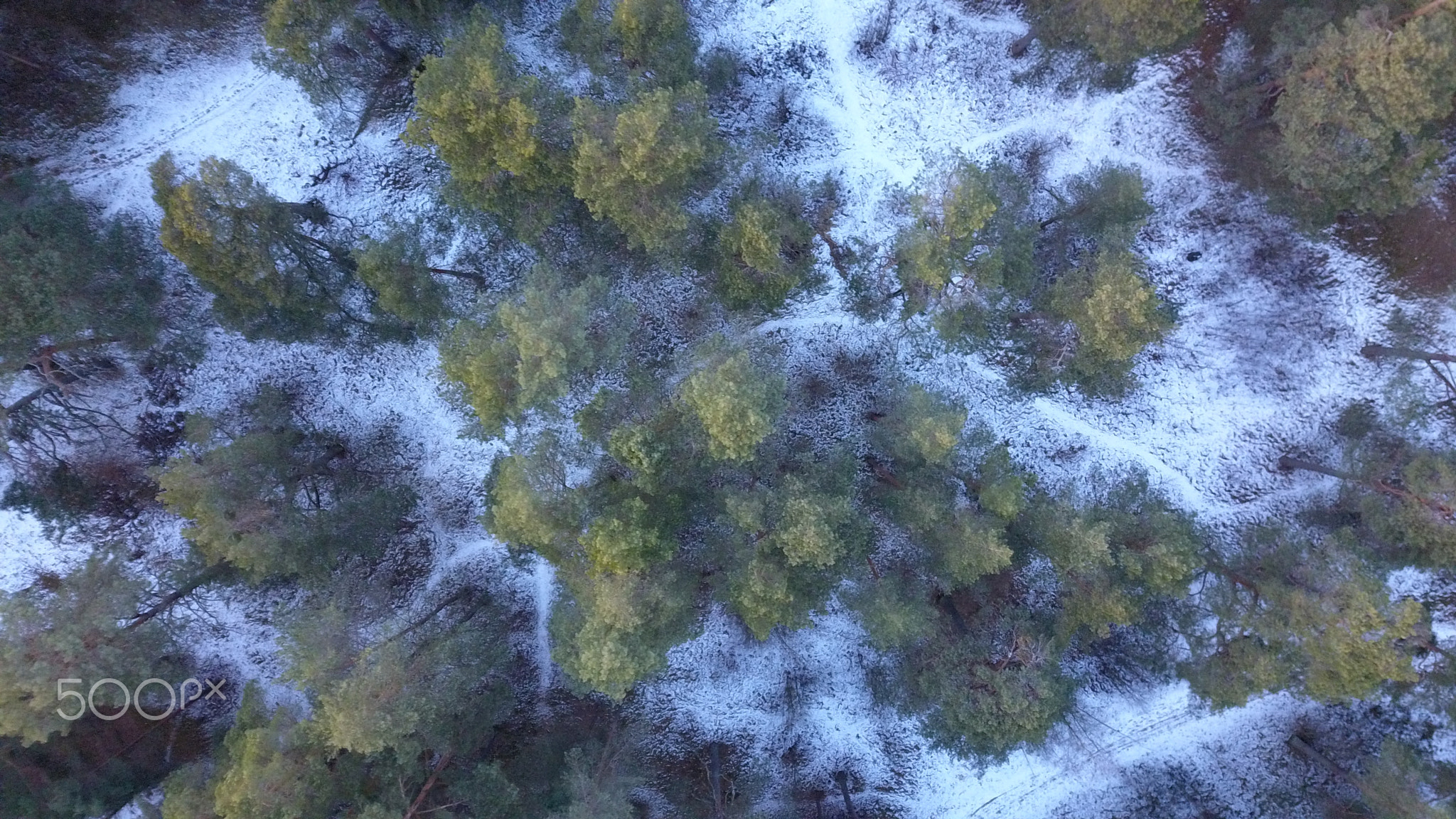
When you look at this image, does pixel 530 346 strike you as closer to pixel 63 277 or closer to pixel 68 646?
pixel 63 277

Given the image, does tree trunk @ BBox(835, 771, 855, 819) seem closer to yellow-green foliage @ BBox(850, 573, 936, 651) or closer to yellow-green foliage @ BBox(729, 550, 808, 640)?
yellow-green foliage @ BBox(850, 573, 936, 651)

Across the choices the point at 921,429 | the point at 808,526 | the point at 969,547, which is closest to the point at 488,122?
the point at 808,526

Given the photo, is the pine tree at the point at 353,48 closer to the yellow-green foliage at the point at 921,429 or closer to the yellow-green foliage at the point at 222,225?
the yellow-green foliage at the point at 222,225

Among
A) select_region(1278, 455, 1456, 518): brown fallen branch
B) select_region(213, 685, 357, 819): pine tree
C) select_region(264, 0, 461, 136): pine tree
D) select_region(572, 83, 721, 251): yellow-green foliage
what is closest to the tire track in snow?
select_region(264, 0, 461, 136): pine tree

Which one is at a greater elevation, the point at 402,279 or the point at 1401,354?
the point at 1401,354

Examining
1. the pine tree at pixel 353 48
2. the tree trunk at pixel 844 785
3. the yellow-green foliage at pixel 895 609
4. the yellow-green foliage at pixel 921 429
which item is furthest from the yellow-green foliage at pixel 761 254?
the tree trunk at pixel 844 785

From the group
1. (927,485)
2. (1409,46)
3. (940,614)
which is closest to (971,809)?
(940,614)
